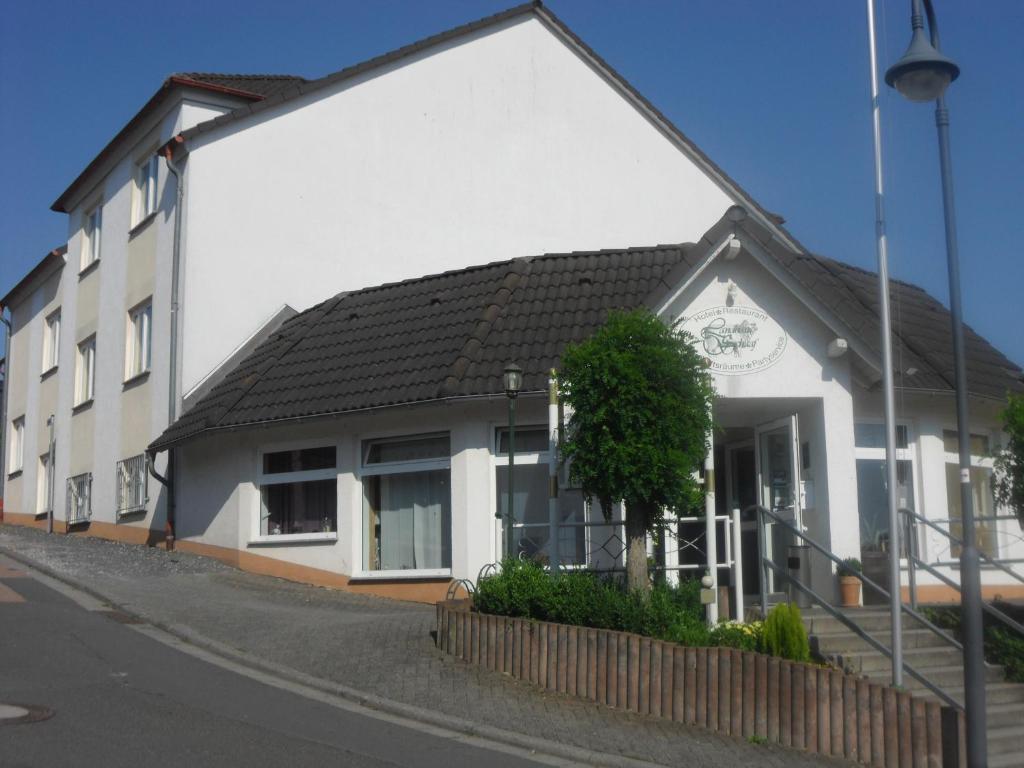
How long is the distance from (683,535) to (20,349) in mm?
25643

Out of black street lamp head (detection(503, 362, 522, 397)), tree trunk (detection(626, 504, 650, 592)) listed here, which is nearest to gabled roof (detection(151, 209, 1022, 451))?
black street lamp head (detection(503, 362, 522, 397))

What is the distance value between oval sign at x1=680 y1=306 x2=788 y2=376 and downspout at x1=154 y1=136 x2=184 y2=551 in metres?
10.5

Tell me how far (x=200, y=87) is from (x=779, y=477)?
1369 cm

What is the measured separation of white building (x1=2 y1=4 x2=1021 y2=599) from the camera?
15938 mm

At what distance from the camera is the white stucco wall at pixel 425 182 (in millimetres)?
22812

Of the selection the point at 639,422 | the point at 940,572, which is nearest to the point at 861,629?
the point at 940,572

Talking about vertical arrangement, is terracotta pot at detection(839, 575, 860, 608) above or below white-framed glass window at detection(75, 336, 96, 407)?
below

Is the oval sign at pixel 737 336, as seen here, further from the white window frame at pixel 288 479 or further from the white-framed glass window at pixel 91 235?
the white-framed glass window at pixel 91 235

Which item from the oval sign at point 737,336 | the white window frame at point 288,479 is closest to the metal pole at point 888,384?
the oval sign at point 737,336

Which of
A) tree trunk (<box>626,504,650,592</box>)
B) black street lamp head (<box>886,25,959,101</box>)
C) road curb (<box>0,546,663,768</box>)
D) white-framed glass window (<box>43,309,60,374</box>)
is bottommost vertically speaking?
road curb (<box>0,546,663,768</box>)

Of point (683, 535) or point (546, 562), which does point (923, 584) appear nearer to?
point (683, 535)

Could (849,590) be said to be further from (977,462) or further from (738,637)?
(977,462)

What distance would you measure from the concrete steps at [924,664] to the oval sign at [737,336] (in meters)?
3.51

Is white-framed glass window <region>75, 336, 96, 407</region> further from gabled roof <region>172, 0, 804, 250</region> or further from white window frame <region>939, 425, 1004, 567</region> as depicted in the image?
white window frame <region>939, 425, 1004, 567</region>
